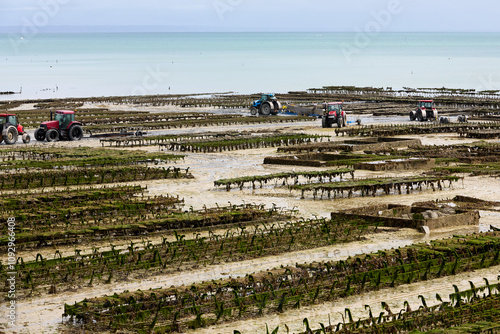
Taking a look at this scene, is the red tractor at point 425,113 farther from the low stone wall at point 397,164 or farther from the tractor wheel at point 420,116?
the low stone wall at point 397,164

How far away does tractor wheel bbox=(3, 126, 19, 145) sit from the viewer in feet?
153

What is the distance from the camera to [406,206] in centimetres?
2641

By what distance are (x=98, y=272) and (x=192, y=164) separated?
2047 centimetres

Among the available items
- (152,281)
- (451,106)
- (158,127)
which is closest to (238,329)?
(152,281)

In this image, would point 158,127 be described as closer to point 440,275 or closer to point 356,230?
point 356,230

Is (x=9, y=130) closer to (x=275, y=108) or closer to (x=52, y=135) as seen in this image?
(x=52, y=135)

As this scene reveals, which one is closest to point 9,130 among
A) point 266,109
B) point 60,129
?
point 60,129

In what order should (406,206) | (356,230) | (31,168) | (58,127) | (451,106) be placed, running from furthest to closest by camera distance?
(451,106) < (58,127) < (31,168) < (406,206) < (356,230)

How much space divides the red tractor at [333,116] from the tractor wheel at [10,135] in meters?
21.4

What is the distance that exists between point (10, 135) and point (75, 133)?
4395 millimetres

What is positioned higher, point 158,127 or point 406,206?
point 158,127

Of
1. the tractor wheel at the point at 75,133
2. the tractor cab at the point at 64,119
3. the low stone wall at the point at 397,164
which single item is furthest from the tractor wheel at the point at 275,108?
the low stone wall at the point at 397,164

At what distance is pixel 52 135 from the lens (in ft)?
161

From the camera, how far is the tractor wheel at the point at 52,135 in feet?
160
